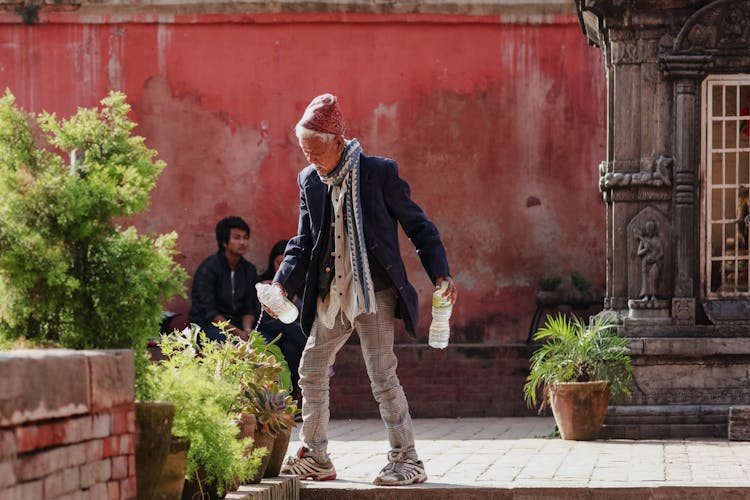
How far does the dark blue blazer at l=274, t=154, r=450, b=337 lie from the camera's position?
25.4 feet

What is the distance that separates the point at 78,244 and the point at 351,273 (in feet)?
7.46

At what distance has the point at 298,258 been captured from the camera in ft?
26.0

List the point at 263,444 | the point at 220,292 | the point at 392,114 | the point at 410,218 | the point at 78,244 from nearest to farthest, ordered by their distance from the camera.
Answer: the point at 78,244 < the point at 263,444 < the point at 410,218 < the point at 220,292 < the point at 392,114

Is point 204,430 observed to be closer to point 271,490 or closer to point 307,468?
point 271,490

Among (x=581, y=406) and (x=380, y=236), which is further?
(x=581, y=406)

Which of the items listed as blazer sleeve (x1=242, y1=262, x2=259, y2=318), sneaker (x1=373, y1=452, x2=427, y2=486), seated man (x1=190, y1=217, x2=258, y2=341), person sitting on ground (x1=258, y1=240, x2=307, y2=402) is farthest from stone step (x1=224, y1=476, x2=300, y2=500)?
blazer sleeve (x1=242, y1=262, x2=259, y2=318)

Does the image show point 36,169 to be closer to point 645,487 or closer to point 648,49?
point 645,487

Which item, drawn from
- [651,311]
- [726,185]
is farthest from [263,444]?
[726,185]

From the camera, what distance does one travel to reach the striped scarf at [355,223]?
7.66 meters

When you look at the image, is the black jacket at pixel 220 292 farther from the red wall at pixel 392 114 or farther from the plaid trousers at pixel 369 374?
the plaid trousers at pixel 369 374

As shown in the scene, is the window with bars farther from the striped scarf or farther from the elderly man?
the striped scarf

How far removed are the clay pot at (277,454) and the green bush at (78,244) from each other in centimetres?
179

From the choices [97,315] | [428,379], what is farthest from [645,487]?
[428,379]

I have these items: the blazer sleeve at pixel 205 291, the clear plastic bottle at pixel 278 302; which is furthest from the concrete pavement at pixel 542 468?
the blazer sleeve at pixel 205 291
